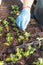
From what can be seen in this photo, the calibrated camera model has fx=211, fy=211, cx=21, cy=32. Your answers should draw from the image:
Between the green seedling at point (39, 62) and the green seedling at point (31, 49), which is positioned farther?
the green seedling at point (31, 49)

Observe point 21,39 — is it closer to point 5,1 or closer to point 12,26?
point 12,26

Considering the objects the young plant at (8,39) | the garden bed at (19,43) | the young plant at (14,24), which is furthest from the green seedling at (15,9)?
the young plant at (8,39)

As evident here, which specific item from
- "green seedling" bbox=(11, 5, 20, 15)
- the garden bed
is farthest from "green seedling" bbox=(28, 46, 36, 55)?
"green seedling" bbox=(11, 5, 20, 15)

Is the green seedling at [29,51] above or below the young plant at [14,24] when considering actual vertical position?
below

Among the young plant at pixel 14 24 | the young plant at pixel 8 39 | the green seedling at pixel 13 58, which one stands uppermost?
the young plant at pixel 14 24

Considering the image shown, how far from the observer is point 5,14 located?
119 inches

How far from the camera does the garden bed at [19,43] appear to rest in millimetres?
2225

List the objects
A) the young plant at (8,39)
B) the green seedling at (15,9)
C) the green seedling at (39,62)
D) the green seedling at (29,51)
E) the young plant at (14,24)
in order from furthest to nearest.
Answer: the green seedling at (15,9), the young plant at (14,24), the young plant at (8,39), the green seedling at (29,51), the green seedling at (39,62)

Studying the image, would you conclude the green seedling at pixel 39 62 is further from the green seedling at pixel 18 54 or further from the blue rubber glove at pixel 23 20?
the blue rubber glove at pixel 23 20

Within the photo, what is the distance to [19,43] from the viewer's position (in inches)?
96.8

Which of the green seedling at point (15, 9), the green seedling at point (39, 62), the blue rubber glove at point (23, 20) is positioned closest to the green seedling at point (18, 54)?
the green seedling at point (39, 62)

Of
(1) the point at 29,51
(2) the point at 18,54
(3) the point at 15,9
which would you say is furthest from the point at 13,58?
(3) the point at 15,9

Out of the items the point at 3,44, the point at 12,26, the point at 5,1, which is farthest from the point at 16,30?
the point at 5,1

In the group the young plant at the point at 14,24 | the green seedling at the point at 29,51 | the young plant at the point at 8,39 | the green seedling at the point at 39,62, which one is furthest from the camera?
the young plant at the point at 14,24
